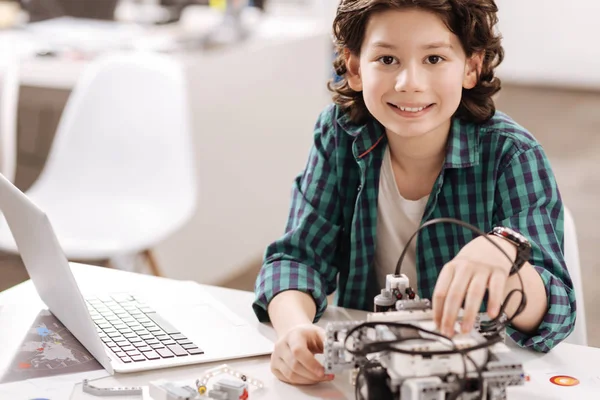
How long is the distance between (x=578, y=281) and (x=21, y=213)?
84cm

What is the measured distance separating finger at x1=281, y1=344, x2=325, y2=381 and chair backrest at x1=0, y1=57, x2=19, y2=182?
5.93 ft

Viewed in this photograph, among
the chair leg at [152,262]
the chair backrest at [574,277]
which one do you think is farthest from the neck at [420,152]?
the chair leg at [152,262]

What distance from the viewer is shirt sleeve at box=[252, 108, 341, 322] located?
1227 millimetres

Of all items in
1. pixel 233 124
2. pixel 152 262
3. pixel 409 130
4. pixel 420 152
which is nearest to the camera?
pixel 409 130

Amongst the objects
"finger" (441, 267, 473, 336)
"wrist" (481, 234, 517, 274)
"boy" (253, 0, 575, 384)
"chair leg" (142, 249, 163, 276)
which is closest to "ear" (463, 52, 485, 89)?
"boy" (253, 0, 575, 384)

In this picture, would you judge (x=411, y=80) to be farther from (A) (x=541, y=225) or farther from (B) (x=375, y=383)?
(B) (x=375, y=383)

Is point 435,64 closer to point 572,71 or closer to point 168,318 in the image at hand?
point 168,318

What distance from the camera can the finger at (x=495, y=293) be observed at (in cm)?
90

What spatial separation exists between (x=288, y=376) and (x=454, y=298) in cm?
25

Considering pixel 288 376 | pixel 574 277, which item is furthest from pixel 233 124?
pixel 288 376

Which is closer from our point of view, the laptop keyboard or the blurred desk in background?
the laptop keyboard

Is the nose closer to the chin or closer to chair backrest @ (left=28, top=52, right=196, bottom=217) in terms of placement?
the chin

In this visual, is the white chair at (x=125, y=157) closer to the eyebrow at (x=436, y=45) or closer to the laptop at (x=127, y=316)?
the laptop at (x=127, y=316)

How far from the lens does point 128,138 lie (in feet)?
7.84
